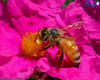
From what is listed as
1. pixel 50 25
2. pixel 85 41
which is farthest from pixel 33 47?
pixel 85 41

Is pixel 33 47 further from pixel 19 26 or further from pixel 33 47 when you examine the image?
pixel 19 26

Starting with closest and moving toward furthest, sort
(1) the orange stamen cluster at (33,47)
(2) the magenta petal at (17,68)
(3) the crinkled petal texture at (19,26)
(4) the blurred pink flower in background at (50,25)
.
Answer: (2) the magenta petal at (17,68) < (3) the crinkled petal texture at (19,26) < (4) the blurred pink flower in background at (50,25) < (1) the orange stamen cluster at (33,47)

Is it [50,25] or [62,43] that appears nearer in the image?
[62,43]

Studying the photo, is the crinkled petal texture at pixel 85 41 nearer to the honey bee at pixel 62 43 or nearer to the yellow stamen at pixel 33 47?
the honey bee at pixel 62 43

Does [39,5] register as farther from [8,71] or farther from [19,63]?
[8,71]

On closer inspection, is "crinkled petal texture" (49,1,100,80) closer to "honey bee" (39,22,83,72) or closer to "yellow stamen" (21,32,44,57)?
"honey bee" (39,22,83,72)

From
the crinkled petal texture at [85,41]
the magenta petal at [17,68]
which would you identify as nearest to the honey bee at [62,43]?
the crinkled petal texture at [85,41]

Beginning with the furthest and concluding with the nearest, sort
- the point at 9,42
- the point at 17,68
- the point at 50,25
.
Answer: the point at 50,25 → the point at 9,42 → the point at 17,68

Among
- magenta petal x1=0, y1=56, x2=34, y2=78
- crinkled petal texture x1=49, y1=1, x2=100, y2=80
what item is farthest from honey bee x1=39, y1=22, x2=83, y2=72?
magenta petal x1=0, y1=56, x2=34, y2=78
